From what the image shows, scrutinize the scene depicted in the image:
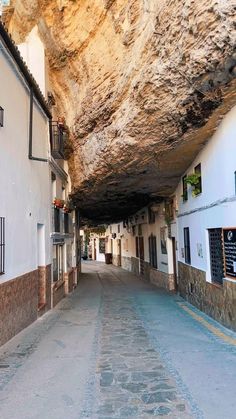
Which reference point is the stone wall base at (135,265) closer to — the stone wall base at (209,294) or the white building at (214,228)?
the stone wall base at (209,294)

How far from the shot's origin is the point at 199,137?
30.4 feet

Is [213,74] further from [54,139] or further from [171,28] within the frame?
[54,139]

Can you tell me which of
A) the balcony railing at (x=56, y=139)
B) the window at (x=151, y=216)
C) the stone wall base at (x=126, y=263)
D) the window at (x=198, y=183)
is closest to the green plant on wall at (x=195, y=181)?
the window at (x=198, y=183)

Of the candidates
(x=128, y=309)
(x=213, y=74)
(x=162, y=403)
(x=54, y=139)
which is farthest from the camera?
(x=54, y=139)

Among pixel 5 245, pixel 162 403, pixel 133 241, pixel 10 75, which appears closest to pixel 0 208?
pixel 5 245

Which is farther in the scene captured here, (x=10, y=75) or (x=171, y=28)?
(x=10, y=75)

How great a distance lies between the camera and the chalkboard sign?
779 cm

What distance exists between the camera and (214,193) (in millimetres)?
9078

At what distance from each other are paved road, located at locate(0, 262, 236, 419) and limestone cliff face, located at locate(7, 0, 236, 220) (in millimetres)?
4374

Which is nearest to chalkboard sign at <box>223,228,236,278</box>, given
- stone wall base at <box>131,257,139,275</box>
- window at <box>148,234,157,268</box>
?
window at <box>148,234,157,268</box>

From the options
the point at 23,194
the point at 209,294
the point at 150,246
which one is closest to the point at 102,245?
the point at 150,246

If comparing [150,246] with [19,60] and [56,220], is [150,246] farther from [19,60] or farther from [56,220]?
[19,60]

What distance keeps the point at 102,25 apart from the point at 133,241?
18.6 meters

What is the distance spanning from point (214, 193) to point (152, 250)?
11.2 m
